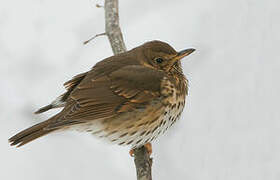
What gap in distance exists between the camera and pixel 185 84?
13.0ft

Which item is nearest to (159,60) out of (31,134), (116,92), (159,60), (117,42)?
(159,60)

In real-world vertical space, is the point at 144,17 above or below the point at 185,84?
above

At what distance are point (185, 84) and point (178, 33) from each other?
1698mm

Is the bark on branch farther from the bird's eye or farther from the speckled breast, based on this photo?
the bird's eye

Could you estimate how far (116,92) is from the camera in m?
3.62

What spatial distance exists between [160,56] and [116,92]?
439 millimetres

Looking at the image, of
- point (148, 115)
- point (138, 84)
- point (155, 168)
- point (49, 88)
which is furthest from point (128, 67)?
point (49, 88)

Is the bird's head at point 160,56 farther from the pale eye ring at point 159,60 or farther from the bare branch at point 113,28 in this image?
the bare branch at point 113,28

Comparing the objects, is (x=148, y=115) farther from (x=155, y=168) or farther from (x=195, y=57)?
(x=195, y=57)

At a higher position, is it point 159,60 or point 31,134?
point 159,60

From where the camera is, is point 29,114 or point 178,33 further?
point 178,33

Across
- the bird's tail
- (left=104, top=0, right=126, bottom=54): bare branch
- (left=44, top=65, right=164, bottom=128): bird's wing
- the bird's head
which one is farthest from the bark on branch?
the bird's tail

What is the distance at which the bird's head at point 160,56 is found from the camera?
3.74m

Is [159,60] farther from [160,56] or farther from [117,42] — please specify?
[117,42]
